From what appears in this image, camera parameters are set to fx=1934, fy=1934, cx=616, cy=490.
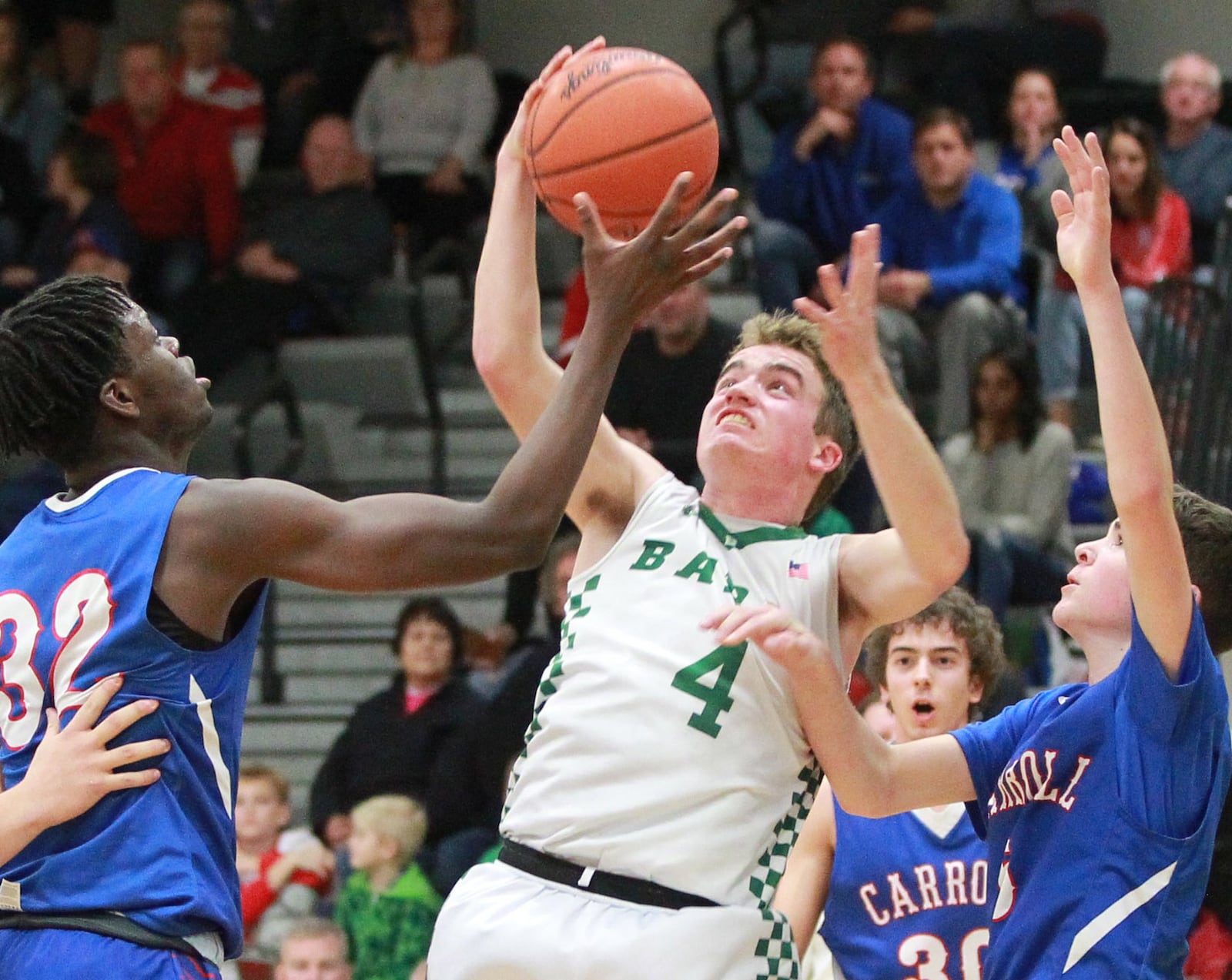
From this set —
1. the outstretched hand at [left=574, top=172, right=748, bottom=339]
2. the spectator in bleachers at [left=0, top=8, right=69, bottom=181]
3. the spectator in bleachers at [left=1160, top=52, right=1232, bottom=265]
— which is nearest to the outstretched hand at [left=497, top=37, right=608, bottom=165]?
the outstretched hand at [left=574, top=172, right=748, bottom=339]

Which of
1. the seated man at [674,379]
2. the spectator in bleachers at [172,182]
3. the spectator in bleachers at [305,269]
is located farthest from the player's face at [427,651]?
the spectator in bleachers at [172,182]

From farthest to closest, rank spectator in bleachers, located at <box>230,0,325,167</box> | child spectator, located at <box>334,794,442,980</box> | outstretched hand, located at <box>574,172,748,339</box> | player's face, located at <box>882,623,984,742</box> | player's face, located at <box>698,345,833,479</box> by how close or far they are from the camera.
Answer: spectator in bleachers, located at <box>230,0,325,167</box> < child spectator, located at <box>334,794,442,980</box> < player's face, located at <box>882,623,984,742</box> < player's face, located at <box>698,345,833,479</box> < outstretched hand, located at <box>574,172,748,339</box>

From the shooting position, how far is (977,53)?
1069cm

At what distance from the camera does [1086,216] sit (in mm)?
3484

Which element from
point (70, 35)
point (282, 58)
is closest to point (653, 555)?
point (282, 58)

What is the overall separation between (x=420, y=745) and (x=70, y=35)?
6.28 meters

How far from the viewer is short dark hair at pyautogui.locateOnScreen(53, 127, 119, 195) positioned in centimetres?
996

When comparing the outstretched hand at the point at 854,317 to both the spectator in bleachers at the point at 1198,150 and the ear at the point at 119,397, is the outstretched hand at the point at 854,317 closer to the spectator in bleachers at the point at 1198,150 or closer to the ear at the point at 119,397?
the ear at the point at 119,397

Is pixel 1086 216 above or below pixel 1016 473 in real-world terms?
above

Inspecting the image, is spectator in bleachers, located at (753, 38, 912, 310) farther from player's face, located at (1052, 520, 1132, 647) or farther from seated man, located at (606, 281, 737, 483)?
player's face, located at (1052, 520, 1132, 647)

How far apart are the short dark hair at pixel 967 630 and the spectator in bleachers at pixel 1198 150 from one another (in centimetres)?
501

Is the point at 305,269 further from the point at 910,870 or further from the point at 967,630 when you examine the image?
the point at 910,870

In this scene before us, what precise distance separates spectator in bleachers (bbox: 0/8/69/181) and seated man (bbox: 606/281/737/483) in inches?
180

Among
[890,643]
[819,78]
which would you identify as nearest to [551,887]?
[890,643]
